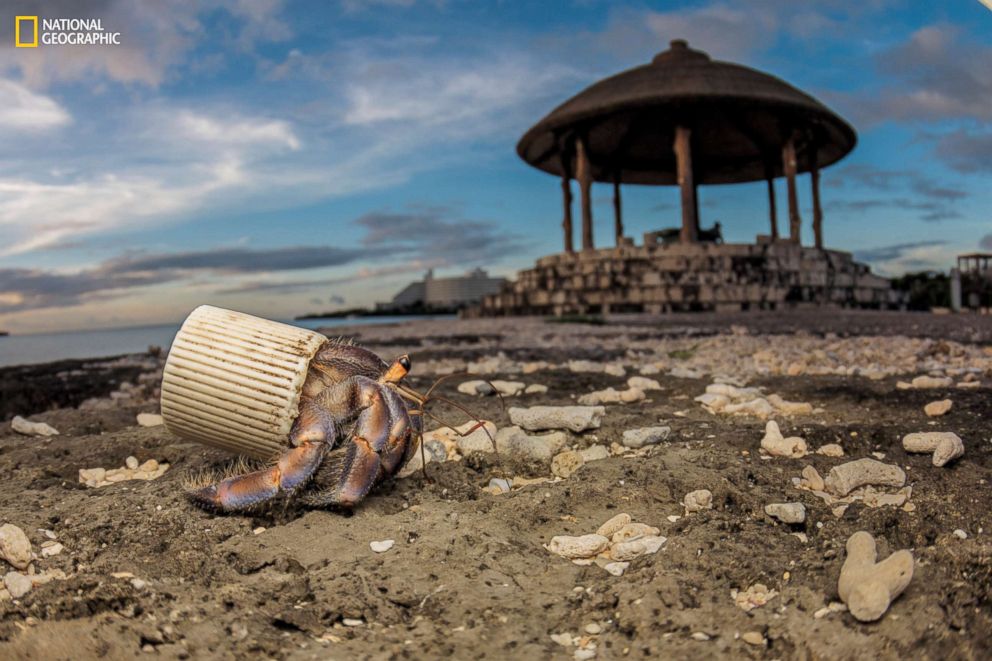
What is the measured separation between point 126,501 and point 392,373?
115 cm

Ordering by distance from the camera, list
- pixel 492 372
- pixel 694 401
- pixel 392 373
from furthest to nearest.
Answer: pixel 492 372 < pixel 694 401 < pixel 392 373

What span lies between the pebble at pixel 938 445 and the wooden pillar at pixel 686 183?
1672cm

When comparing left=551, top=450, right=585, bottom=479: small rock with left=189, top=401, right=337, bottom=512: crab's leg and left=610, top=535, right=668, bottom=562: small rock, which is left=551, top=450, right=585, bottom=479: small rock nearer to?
left=610, top=535, right=668, bottom=562: small rock

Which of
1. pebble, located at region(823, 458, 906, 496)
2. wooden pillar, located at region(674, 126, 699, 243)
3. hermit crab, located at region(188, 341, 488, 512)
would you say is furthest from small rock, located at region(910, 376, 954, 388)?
wooden pillar, located at region(674, 126, 699, 243)

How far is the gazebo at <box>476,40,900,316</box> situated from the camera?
61.1 ft

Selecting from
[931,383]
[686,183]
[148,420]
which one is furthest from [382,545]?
[686,183]

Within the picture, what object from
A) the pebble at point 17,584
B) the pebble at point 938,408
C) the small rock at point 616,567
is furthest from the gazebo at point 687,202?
the pebble at point 17,584

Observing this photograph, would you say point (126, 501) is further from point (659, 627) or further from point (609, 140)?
point (609, 140)

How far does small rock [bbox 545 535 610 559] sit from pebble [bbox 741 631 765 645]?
2.01 feet

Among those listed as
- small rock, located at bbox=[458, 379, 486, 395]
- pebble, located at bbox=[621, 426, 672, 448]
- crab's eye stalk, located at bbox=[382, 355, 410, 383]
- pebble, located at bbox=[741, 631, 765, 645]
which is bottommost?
pebble, located at bbox=[741, 631, 765, 645]

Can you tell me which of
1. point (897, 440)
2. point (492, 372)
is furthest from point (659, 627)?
point (492, 372)

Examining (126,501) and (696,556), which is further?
(126,501)

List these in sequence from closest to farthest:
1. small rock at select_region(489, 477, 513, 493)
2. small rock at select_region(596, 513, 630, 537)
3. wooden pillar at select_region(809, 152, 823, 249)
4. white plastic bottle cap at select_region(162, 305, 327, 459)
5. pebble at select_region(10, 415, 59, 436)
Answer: small rock at select_region(596, 513, 630, 537) < white plastic bottle cap at select_region(162, 305, 327, 459) < small rock at select_region(489, 477, 513, 493) < pebble at select_region(10, 415, 59, 436) < wooden pillar at select_region(809, 152, 823, 249)

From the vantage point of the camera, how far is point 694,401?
180 inches
